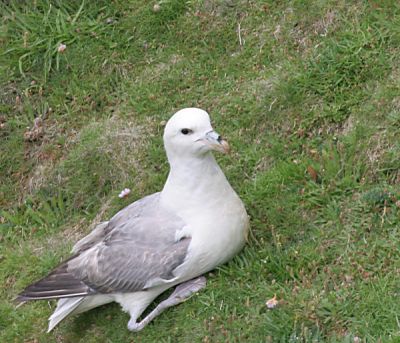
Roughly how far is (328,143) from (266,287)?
119 centimetres

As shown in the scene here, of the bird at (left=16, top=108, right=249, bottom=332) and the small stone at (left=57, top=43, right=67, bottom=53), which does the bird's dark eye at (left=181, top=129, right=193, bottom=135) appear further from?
the small stone at (left=57, top=43, right=67, bottom=53)

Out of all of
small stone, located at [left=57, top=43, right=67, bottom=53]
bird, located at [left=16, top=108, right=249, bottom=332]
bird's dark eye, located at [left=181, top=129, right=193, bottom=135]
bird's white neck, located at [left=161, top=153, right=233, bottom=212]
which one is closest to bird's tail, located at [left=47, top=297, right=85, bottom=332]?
bird, located at [left=16, top=108, right=249, bottom=332]

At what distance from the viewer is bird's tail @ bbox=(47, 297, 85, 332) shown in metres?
5.38

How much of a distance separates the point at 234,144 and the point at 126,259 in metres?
1.27

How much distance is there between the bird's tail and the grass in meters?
0.20

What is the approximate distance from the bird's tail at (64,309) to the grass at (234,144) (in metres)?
0.20

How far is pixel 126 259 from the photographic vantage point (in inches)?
206

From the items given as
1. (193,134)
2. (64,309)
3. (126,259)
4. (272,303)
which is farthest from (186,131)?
(64,309)

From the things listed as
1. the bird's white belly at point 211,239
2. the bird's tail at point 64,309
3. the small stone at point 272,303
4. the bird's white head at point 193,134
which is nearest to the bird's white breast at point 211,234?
the bird's white belly at point 211,239

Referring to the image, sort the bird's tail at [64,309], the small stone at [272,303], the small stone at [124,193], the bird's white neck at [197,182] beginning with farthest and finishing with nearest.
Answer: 1. the small stone at [124,193]
2. the bird's tail at [64,309]
3. the bird's white neck at [197,182]
4. the small stone at [272,303]

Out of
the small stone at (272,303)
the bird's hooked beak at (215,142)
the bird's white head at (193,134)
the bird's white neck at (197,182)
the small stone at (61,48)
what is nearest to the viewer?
the small stone at (272,303)

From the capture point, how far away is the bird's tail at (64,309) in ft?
17.7

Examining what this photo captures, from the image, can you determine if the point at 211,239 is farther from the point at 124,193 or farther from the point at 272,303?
the point at 124,193

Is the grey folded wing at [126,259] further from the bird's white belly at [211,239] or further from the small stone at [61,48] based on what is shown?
the small stone at [61,48]
